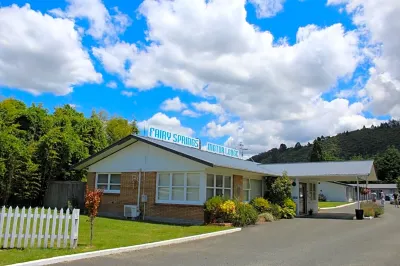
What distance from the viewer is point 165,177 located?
66.0ft

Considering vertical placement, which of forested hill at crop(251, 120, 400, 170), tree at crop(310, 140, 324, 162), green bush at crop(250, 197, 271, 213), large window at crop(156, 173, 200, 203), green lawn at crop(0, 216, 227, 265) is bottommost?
green lawn at crop(0, 216, 227, 265)

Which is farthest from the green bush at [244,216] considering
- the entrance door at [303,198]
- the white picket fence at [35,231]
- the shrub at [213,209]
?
the entrance door at [303,198]

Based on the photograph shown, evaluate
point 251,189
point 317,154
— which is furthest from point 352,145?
point 251,189

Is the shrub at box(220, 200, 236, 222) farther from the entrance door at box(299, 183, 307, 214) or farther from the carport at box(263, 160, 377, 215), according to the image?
the entrance door at box(299, 183, 307, 214)

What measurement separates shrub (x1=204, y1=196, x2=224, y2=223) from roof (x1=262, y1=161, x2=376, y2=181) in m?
10.3

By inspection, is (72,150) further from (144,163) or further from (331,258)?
(331,258)

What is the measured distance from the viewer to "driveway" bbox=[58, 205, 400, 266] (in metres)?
9.31

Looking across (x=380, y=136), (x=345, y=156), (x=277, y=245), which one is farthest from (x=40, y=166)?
(x=380, y=136)

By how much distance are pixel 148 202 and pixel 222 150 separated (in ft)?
28.6

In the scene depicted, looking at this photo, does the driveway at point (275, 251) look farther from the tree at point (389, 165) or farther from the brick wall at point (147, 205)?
the tree at point (389, 165)

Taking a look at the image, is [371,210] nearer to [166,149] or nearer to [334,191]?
[166,149]

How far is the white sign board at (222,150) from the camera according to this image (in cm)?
2588

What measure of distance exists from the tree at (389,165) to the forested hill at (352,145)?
43.9 ft

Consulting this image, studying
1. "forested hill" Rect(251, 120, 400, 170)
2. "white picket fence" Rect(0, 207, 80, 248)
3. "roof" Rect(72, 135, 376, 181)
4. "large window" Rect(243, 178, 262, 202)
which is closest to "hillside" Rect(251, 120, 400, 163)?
"forested hill" Rect(251, 120, 400, 170)
